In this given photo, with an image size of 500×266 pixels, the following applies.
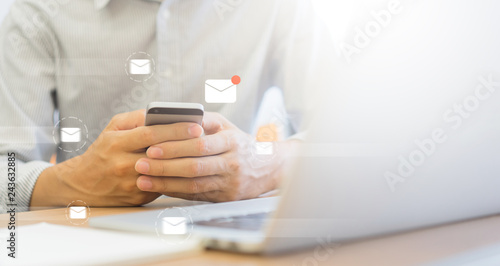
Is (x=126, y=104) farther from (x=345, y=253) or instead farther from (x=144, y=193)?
(x=345, y=253)

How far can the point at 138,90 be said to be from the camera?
61cm

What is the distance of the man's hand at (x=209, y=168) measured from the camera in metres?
0.37

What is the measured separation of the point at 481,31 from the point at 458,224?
105mm

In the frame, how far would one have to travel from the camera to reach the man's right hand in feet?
1.23

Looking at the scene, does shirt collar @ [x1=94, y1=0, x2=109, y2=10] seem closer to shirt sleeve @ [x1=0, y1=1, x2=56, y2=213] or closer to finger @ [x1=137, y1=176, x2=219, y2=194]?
shirt sleeve @ [x1=0, y1=1, x2=56, y2=213]

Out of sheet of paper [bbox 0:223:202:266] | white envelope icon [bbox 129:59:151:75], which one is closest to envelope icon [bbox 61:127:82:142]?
white envelope icon [bbox 129:59:151:75]

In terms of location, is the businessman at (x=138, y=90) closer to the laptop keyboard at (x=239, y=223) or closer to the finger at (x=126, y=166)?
the finger at (x=126, y=166)

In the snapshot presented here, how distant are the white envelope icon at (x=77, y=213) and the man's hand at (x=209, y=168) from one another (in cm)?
7

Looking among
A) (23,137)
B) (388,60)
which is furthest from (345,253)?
(23,137)

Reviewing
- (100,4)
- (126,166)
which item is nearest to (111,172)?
(126,166)

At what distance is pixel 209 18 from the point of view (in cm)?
72

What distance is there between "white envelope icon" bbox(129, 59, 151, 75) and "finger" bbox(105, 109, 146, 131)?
249 mm

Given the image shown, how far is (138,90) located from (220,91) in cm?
13

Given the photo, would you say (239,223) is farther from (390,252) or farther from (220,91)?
(220,91)
